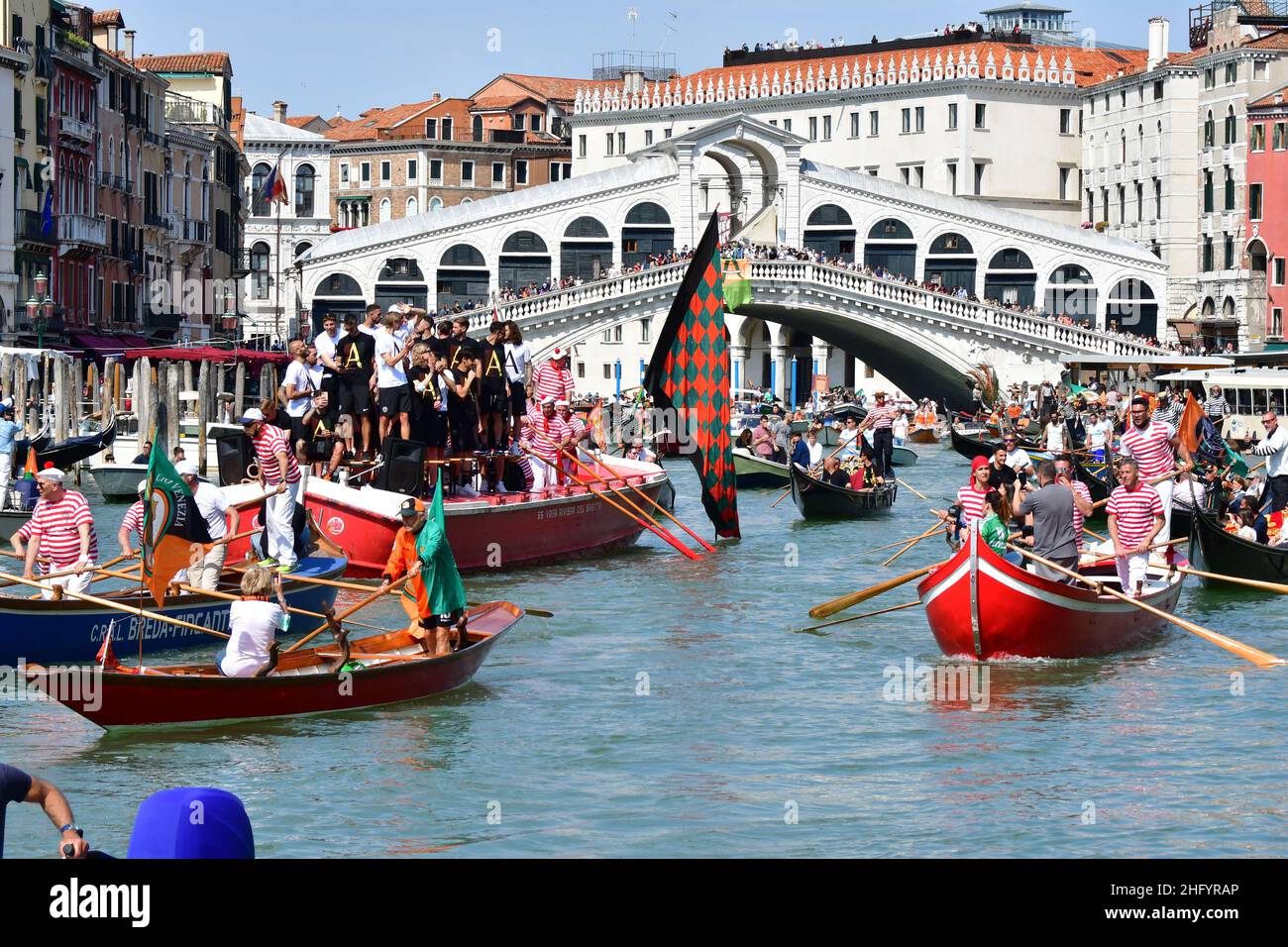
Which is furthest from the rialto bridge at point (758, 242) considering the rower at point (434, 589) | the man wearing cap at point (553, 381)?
the rower at point (434, 589)

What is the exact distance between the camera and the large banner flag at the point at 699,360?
1773 cm

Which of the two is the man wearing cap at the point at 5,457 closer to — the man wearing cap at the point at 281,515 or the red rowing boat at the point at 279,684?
the man wearing cap at the point at 281,515

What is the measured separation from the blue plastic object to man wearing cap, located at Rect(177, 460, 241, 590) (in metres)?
8.55

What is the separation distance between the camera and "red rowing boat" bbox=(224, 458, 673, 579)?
50.0 ft

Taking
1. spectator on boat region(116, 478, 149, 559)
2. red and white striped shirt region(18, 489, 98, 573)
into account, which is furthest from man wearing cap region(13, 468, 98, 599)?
spectator on boat region(116, 478, 149, 559)

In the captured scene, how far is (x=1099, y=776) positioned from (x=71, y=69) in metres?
31.8

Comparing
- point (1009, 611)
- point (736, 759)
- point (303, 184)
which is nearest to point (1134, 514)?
point (1009, 611)

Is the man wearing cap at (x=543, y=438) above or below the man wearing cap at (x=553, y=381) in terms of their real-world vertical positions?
below

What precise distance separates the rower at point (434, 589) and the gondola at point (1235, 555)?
22.1 ft

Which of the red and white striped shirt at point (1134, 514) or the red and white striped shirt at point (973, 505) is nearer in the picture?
the red and white striped shirt at point (973, 505)

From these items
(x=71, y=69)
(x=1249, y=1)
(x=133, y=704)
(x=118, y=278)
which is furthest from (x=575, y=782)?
(x=1249, y=1)

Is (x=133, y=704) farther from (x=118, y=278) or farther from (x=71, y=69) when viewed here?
(x=118, y=278)
